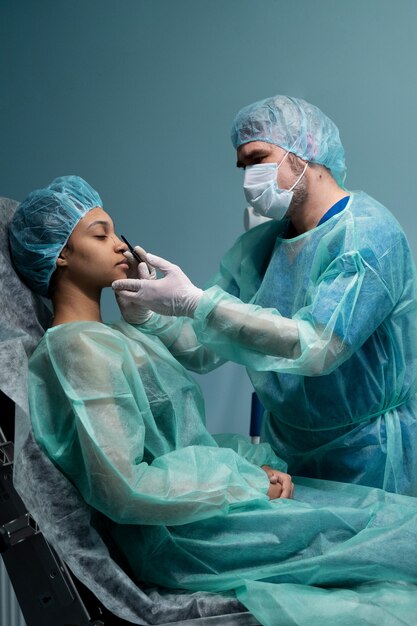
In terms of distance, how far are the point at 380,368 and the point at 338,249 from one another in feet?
0.88

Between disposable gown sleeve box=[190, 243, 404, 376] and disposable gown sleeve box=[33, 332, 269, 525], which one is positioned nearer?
disposable gown sleeve box=[33, 332, 269, 525]

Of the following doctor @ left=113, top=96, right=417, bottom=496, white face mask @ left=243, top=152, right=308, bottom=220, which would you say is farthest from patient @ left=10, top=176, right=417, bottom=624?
white face mask @ left=243, top=152, right=308, bottom=220

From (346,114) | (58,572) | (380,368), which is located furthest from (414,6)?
(58,572)

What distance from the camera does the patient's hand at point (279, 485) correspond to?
5.36ft

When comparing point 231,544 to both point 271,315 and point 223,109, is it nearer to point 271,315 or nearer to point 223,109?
point 271,315

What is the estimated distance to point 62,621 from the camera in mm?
1456

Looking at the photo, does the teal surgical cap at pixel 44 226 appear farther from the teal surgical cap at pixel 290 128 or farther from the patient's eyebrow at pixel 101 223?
the teal surgical cap at pixel 290 128

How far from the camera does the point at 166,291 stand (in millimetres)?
1678

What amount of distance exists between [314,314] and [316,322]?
0.02m

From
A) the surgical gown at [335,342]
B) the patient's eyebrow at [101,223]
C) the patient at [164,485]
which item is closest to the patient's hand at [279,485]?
the patient at [164,485]

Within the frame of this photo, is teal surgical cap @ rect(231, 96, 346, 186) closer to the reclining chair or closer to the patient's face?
the patient's face

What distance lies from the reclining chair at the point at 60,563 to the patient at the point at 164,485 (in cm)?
4

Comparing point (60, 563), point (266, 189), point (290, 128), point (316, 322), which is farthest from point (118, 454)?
point (290, 128)

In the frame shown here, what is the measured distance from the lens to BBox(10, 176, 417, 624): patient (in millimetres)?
1456
